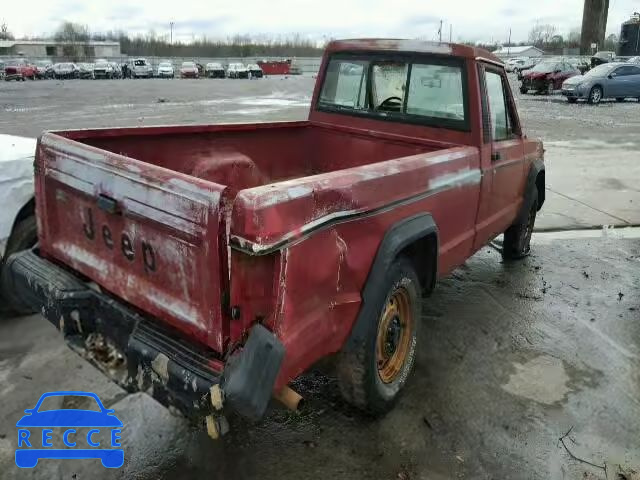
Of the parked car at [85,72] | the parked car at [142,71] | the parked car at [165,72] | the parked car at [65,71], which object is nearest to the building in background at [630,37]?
the parked car at [165,72]

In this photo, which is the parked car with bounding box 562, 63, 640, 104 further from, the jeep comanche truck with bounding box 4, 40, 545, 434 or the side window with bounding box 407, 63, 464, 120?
the side window with bounding box 407, 63, 464, 120

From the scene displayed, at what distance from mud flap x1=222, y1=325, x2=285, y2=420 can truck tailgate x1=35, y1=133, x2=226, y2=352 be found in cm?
17

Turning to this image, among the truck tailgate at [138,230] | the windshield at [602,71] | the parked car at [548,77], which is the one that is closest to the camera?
the truck tailgate at [138,230]

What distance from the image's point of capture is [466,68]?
12.9 ft

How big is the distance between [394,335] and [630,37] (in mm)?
49921

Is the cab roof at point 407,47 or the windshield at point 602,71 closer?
the cab roof at point 407,47

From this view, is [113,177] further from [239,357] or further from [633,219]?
[633,219]

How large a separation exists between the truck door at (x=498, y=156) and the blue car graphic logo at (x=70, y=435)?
9.27 ft

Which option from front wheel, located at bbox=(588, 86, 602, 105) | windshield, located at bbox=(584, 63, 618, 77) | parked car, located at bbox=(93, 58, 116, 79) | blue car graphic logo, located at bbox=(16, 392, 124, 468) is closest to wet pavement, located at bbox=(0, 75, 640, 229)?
front wheel, located at bbox=(588, 86, 602, 105)

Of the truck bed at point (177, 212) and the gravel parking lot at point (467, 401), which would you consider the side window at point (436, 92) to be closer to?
the truck bed at point (177, 212)

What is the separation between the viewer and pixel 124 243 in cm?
260

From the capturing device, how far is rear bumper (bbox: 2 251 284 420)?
2.10 meters

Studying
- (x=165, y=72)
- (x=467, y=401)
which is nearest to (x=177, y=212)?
(x=467, y=401)

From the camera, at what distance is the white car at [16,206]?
12.4 feet
